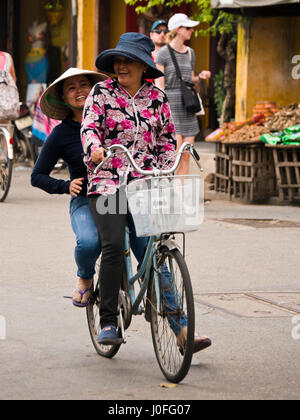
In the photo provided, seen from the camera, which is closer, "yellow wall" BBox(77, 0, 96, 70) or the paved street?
the paved street

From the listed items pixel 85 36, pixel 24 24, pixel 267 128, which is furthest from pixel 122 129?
pixel 24 24

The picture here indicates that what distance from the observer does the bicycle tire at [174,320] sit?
4.67 metres

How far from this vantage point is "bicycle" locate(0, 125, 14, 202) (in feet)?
40.5

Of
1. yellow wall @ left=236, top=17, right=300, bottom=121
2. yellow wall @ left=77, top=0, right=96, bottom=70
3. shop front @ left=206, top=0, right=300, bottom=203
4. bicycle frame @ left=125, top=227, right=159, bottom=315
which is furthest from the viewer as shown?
yellow wall @ left=77, top=0, right=96, bottom=70

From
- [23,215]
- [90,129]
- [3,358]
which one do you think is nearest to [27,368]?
[3,358]

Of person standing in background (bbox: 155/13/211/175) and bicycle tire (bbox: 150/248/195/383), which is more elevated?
person standing in background (bbox: 155/13/211/175)

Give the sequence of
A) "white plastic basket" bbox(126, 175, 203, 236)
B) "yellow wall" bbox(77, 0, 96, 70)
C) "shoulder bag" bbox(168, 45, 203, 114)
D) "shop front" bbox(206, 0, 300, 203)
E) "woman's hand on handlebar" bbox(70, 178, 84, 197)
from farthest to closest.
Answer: "yellow wall" bbox(77, 0, 96, 70) < "shop front" bbox(206, 0, 300, 203) < "shoulder bag" bbox(168, 45, 203, 114) < "woman's hand on handlebar" bbox(70, 178, 84, 197) < "white plastic basket" bbox(126, 175, 203, 236)

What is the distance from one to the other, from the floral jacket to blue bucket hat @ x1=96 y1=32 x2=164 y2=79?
0.11m

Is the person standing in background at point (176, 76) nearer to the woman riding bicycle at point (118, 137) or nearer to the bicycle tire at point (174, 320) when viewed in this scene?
the woman riding bicycle at point (118, 137)

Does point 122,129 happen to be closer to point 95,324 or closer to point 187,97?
point 95,324

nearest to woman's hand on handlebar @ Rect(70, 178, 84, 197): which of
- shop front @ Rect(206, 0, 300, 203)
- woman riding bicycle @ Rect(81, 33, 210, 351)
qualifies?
woman riding bicycle @ Rect(81, 33, 210, 351)

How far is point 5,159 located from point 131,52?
25.2 feet

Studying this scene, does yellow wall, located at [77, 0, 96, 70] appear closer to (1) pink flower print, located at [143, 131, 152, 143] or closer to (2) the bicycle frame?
(1) pink flower print, located at [143, 131, 152, 143]

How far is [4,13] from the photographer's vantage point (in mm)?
23266
